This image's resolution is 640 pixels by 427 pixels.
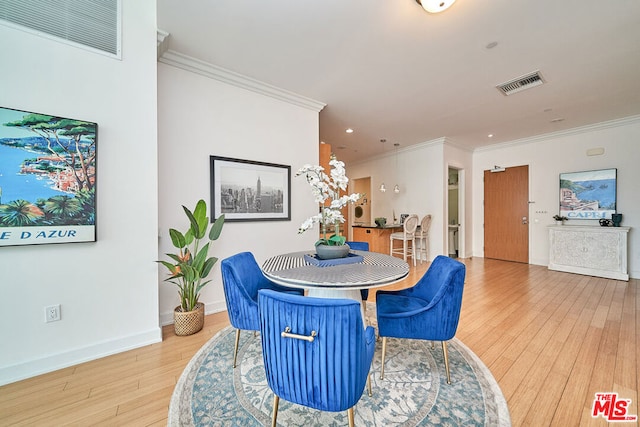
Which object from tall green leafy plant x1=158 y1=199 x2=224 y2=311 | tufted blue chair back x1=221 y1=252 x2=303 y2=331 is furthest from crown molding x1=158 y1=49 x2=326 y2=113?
tufted blue chair back x1=221 y1=252 x2=303 y2=331

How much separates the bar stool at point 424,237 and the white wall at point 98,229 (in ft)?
16.6

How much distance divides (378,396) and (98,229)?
7.98ft

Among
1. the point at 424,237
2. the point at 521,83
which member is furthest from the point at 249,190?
the point at 424,237

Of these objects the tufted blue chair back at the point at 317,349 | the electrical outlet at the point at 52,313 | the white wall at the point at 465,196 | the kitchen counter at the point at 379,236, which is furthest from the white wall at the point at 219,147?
the white wall at the point at 465,196

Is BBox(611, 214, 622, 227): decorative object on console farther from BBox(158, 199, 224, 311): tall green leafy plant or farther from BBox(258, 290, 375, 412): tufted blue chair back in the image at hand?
BBox(158, 199, 224, 311): tall green leafy plant

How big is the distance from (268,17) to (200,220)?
6.24 feet

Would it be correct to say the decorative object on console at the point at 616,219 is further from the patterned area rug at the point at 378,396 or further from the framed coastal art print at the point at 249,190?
the framed coastal art print at the point at 249,190

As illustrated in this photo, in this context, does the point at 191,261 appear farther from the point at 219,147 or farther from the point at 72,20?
the point at 72,20

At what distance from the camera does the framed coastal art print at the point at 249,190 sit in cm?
289

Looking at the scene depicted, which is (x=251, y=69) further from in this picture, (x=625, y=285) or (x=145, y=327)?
→ (x=625, y=285)

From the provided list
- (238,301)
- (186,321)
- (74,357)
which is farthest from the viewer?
(186,321)

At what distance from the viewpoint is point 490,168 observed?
6.18 m

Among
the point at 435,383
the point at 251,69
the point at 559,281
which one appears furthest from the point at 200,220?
the point at 559,281

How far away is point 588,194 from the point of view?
4766 mm
